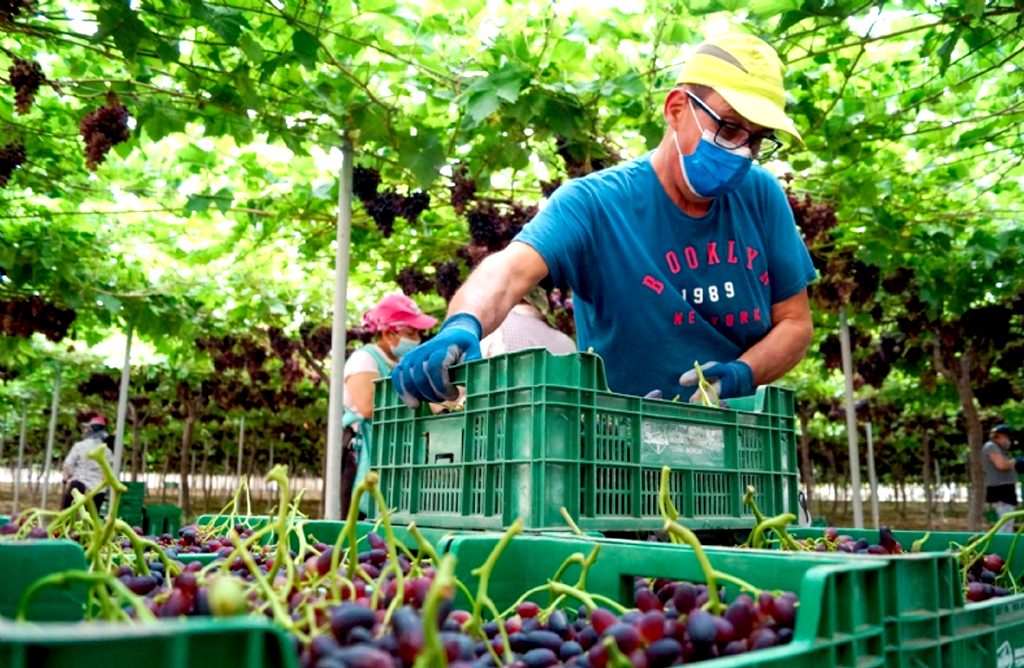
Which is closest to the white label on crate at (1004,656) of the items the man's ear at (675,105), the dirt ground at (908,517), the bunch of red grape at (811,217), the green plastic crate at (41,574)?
the green plastic crate at (41,574)

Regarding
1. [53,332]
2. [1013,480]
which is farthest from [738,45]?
[1013,480]

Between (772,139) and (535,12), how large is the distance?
81.8 inches

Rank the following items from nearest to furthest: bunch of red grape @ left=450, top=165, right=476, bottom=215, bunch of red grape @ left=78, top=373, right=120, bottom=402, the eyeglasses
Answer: the eyeglasses, bunch of red grape @ left=450, top=165, right=476, bottom=215, bunch of red grape @ left=78, top=373, right=120, bottom=402

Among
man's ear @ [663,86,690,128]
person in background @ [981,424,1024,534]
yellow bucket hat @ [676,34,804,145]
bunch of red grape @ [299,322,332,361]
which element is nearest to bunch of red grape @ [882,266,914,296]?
person in background @ [981,424,1024,534]

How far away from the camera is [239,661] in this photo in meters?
0.60

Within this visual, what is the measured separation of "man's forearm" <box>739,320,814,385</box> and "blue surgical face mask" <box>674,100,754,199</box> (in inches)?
17.2

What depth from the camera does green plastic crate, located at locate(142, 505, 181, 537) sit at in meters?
3.97

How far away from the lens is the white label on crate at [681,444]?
1.73 meters

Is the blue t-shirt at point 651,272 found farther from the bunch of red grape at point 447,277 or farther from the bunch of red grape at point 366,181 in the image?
the bunch of red grape at point 447,277

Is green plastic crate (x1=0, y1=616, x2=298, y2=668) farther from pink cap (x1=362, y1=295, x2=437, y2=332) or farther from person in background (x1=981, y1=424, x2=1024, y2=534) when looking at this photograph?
person in background (x1=981, y1=424, x2=1024, y2=534)

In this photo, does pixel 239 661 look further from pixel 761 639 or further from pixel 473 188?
pixel 473 188

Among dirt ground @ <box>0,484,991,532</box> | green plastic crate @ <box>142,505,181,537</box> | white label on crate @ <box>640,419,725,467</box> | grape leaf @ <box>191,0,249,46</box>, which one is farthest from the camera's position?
dirt ground @ <box>0,484,991,532</box>

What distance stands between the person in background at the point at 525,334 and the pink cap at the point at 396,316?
3.03 feet

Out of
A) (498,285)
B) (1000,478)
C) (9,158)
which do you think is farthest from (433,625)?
(1000,478)
